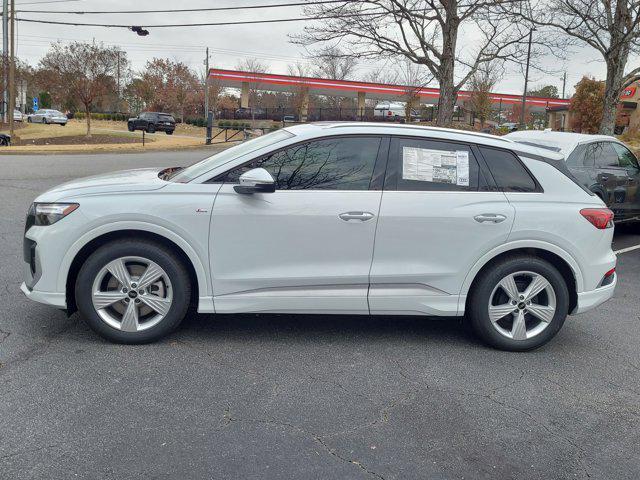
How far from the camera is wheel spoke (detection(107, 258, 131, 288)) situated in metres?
4.40

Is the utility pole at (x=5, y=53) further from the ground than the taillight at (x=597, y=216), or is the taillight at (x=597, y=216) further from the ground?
the utility pole at (x=5, y=53)

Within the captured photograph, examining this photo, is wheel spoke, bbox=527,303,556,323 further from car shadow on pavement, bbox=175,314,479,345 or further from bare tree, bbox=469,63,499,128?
bare tree, bbox=469,63,499,128

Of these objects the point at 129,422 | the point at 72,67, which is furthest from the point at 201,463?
the point at 72,67

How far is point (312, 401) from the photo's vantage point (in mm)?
3783

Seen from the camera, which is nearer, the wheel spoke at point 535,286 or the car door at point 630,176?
the wheel spoke at point 535,286

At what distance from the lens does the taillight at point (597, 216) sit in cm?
475

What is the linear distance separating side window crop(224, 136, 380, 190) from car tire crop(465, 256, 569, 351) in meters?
1.25

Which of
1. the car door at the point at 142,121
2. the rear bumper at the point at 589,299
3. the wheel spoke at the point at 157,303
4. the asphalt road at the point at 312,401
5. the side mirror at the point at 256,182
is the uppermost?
the car door at the point at 142,121

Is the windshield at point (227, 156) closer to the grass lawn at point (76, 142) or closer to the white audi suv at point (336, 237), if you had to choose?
the white audi suv at point (336, 237)

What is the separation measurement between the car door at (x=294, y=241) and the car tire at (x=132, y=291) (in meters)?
0.32

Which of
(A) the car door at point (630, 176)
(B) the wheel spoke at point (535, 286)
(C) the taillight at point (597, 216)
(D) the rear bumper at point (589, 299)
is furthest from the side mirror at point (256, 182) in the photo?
(A) the car door at point (630, 176)

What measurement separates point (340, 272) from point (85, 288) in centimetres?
188

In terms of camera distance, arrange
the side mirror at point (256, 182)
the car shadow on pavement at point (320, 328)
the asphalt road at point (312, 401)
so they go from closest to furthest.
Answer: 1. the asphalt road at point (312, 401)
2. the side mirror at point (256, 182)
3. the car shadow on pavement at point (320, 328)

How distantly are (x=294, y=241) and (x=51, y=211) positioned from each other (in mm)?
1801
